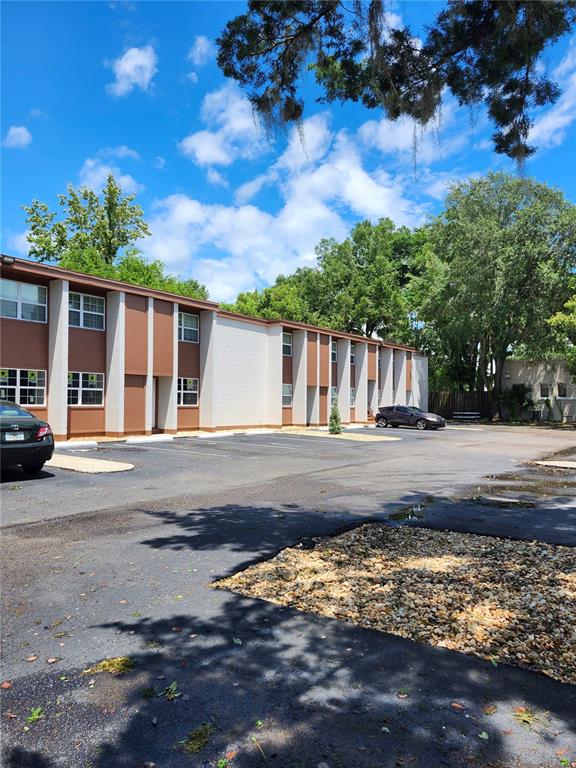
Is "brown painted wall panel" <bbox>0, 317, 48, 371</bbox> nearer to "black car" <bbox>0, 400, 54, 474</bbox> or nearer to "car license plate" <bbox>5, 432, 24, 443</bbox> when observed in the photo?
"black car" <bbox>0, 400, 54, 474</bbox>

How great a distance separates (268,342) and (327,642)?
25.7 m

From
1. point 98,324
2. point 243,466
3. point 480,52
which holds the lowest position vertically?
point 243,466

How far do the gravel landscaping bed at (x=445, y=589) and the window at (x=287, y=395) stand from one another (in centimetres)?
2388

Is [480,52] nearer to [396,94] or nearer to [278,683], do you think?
[396,94]

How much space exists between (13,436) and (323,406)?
2429 cm

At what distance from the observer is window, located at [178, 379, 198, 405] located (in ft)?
79.7

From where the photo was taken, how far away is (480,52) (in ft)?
20.2

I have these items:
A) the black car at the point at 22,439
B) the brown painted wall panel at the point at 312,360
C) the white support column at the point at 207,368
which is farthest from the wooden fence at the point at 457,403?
the black car at the point at 22,439

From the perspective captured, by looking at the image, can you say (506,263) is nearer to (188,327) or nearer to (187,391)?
(188,327)

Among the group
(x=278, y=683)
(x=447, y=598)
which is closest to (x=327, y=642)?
(x=278, y=683)

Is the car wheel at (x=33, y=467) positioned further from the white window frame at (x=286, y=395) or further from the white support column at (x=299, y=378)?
the white support column at (x=299, y=378)

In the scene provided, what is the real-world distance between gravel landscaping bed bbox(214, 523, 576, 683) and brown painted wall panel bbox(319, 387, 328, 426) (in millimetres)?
26649

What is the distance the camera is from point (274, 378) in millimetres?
28688

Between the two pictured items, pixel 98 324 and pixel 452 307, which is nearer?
pixel 98 324
